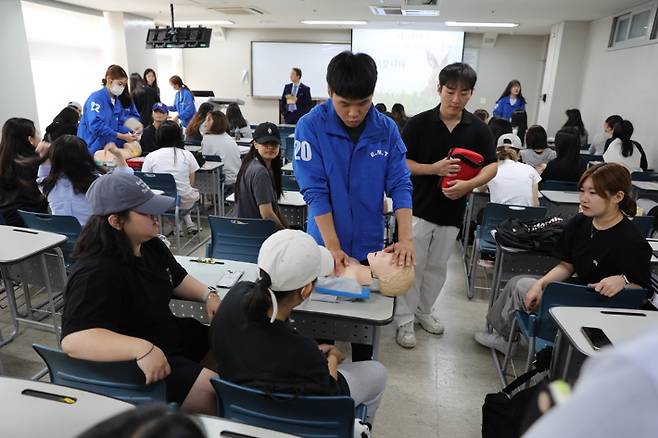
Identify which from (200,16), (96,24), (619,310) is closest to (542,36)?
(200,16)

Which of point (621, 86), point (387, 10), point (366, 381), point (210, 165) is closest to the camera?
point (366, 381)

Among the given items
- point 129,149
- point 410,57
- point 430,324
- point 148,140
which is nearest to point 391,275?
point 430,324

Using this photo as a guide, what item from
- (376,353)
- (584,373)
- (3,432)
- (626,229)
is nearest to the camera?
(584,373)

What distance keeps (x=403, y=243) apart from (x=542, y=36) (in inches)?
475

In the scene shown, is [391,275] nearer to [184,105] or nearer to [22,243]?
[22,243]

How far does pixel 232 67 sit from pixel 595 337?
12.9m

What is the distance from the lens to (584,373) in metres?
0.37

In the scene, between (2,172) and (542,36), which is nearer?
(2,172)

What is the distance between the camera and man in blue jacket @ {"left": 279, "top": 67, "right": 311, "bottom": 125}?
8.54 metres

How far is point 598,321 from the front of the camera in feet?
5.86

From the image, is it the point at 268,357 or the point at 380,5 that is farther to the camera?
the point at 380,5

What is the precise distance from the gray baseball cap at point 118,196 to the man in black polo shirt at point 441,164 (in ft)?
5.17

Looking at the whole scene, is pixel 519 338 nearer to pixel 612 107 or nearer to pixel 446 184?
pixel 446 184

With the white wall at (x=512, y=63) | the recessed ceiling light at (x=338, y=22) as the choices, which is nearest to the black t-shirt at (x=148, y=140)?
the recessed ceiling light at (x=338, y=22)
